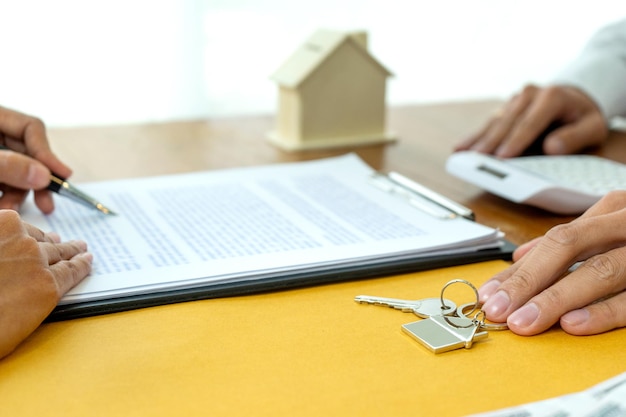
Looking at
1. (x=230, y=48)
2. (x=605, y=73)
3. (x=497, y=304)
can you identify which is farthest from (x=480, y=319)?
(x=230, y=48)

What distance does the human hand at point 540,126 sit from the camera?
3.84 feet

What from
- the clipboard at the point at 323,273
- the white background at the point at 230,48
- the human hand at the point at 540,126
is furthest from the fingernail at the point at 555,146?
the white background at the point at 230,48

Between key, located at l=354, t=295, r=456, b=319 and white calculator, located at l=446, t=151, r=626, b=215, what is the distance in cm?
31

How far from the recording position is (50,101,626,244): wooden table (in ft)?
3.22

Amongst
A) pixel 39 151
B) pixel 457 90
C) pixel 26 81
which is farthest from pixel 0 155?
pixel 457 90

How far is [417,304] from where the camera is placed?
0.66 m

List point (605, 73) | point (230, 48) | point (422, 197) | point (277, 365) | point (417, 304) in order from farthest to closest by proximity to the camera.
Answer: point (230, 48)
point (605, 73)
point (422, 197)
point (417, 304)
point (277, 365)

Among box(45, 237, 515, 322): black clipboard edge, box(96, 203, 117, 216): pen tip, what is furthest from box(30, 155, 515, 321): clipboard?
box(96, 203, 117, 216): pen tip

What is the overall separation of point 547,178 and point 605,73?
537 millimetres

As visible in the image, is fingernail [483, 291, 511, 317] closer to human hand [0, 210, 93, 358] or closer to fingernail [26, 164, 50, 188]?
human hand [0, 210, 93, 358]

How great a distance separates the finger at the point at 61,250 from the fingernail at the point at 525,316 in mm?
390

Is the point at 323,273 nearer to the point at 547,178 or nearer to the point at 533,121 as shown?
the point at 547,178

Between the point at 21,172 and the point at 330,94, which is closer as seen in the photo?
the point at 21,172

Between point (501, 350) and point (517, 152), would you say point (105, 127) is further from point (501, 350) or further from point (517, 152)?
point (501, 350)
